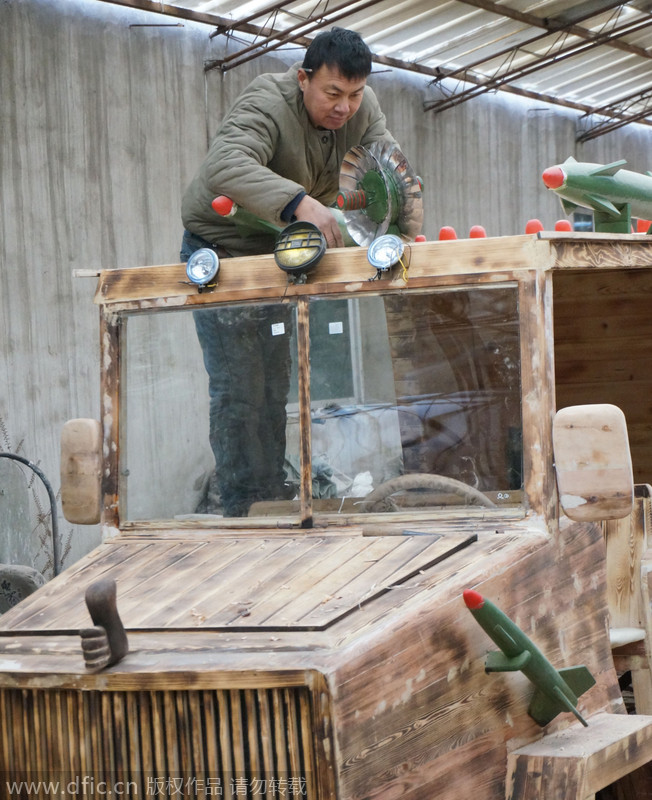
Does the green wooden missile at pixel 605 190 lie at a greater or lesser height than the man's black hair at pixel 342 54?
lesser

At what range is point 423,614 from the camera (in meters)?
2.81

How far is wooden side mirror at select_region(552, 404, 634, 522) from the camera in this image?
304 cm

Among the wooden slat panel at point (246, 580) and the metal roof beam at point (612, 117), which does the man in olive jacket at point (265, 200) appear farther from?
the metal roof beam at point (612, 117)

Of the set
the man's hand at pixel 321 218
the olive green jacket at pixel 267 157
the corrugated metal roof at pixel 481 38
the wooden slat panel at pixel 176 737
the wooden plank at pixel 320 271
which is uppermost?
the corrugated metal roof at pixel 481 38

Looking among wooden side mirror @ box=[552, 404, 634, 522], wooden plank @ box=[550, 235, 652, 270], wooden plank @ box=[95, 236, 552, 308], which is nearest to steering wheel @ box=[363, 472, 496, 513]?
wooden side mirror @ box=[552, 404, 634, 522]

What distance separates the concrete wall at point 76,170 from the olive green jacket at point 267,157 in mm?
5636

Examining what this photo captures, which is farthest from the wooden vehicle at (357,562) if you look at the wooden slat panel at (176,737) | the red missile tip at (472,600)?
the red missile tip at (472,600)

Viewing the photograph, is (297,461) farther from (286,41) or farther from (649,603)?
(286,41)

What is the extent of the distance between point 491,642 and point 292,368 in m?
1.09

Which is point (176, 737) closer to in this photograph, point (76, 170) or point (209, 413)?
point (209, 413)

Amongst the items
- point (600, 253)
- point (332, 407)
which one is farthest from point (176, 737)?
point (600, 253)

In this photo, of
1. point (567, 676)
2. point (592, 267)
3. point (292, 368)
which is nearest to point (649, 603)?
point (567, 676)

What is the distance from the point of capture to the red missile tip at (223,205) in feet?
13.1

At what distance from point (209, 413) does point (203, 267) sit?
48cm
